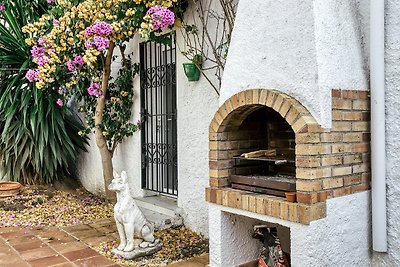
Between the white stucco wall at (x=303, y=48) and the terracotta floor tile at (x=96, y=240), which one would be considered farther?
the terracotta floor tile at (x=96, y=240)

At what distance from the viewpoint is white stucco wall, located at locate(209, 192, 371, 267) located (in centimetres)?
305

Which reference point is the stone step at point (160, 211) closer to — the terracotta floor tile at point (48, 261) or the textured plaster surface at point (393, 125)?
the terracotta floor tile at point (48, 261)

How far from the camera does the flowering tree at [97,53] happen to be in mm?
5430

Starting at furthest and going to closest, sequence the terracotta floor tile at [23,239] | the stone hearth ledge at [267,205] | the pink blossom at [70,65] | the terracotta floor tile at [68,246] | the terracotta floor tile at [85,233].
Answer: the pink blossom at [70,65], the terracotta floor tile at [85,233], the terracotta floor tile at [23,239], the terracotta floor tile at [68,246], the stone hearth ledge at [267,205]

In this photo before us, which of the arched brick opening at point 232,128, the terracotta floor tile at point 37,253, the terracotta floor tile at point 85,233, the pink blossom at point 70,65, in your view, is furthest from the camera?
the pink blossom at point 70,65

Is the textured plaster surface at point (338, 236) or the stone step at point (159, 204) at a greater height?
the textured plaster surface at point (338, 236)

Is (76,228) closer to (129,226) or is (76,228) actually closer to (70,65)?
(129,226)

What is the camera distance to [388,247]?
327cm

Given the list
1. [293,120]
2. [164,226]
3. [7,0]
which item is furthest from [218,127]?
[7,0]

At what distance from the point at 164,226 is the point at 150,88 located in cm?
227

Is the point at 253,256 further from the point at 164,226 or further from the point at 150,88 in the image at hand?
the point at 150,88

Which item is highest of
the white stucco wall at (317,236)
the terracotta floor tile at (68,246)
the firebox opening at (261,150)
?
the firebox opening at (261,150)

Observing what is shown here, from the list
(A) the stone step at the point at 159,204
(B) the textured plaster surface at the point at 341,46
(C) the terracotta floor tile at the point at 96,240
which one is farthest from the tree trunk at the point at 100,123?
(B) the textured plaster surface at the point at 341,46

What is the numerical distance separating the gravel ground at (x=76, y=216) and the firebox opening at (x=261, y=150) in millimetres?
1315
